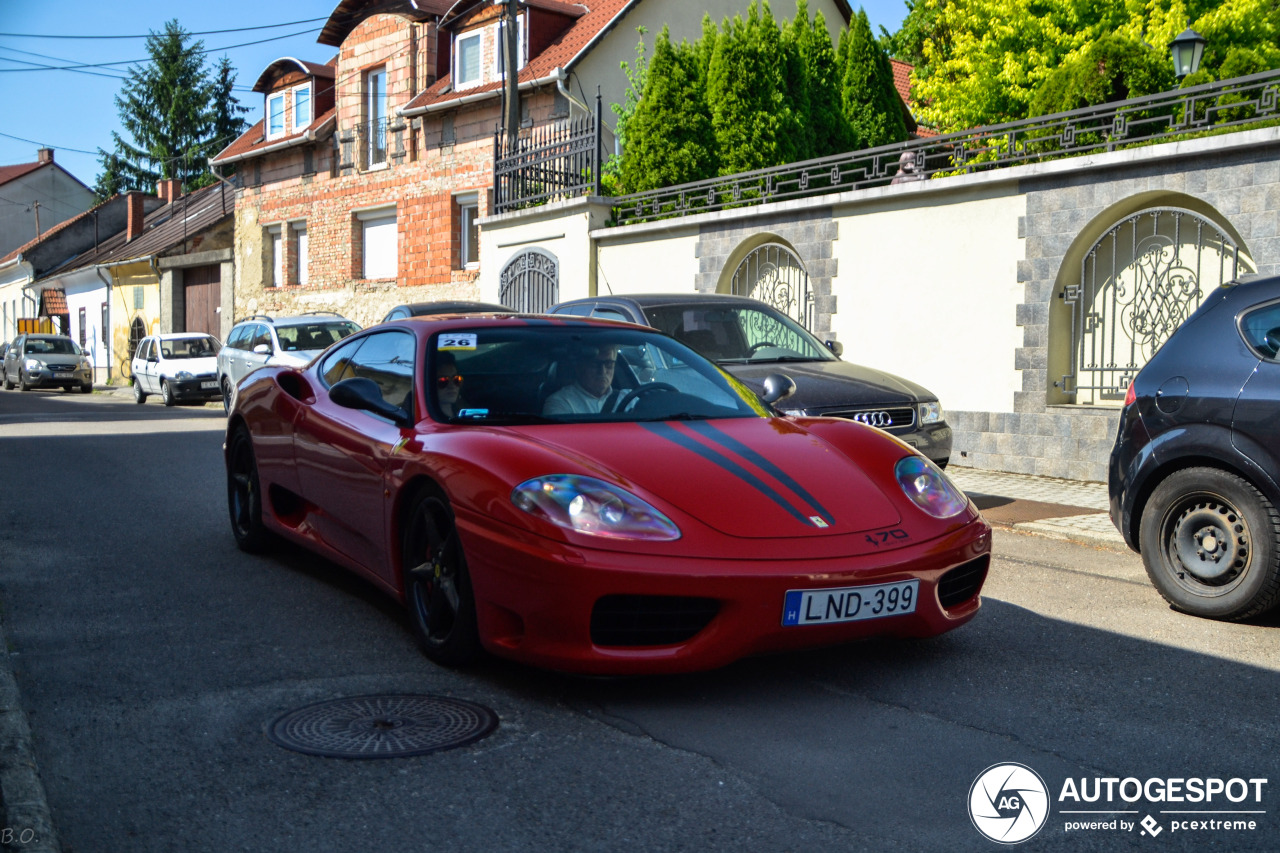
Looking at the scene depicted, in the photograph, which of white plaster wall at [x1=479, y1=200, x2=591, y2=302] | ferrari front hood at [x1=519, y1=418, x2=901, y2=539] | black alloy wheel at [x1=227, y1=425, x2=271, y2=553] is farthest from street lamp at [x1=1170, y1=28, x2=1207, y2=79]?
black alloy wheel at [x1=227, y1=425, x2=271, y2=553]

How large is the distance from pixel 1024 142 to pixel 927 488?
859 centimetres

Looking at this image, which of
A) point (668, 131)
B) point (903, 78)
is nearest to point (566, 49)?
point (668, 131)

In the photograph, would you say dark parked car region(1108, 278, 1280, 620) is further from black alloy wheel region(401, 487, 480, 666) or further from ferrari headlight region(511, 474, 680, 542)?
black alloy wheel region(401, 487, 480, 666)

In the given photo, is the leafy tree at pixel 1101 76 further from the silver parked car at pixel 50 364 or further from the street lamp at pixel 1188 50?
the silver parked car at pixel 50 364

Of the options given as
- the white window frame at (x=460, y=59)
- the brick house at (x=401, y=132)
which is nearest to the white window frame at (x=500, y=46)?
the brick house at (x=401, y=132)

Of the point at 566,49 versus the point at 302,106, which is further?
the point at 302,106

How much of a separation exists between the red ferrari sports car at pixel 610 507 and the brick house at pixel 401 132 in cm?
1845

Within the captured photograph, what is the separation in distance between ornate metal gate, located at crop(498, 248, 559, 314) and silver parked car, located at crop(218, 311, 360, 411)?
2.71 m

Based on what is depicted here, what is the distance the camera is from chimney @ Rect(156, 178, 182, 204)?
52.7m

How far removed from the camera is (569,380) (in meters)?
5.11

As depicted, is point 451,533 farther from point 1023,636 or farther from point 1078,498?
point 1078,498

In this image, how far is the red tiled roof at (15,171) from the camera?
67125 millimetres

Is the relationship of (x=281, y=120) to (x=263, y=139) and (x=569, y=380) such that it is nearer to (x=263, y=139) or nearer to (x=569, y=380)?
(x=263, y=139)

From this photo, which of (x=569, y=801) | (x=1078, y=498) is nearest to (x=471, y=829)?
(x=569, y=801)
